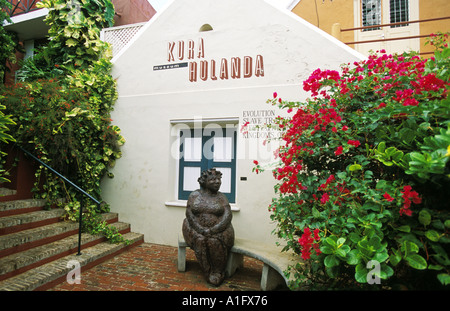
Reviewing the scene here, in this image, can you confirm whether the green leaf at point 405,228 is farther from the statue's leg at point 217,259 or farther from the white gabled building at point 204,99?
the white gabled building at point 204,99

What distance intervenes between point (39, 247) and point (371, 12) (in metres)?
9.07

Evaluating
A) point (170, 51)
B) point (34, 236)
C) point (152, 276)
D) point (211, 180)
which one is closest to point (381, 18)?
point (170, 51)

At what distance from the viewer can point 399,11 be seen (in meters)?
6.57

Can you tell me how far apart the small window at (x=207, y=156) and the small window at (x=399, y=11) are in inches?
212

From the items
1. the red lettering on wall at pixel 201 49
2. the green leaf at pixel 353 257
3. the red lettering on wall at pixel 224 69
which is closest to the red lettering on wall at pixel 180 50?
the red lettering on wall at pixel 201 49

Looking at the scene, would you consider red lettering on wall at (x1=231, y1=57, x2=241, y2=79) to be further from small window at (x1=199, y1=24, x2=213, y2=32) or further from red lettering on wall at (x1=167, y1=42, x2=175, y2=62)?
red lettering on wall at (x1=167, y1=42, x2=175, y2=62)

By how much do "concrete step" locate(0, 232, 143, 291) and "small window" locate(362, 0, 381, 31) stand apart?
8178mm

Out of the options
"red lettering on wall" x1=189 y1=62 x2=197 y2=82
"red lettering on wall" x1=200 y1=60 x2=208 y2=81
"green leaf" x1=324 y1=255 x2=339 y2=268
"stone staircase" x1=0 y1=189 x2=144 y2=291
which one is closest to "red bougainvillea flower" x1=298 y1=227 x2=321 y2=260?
"green leaf" x1=324 y1=255 x2=339 y2=268

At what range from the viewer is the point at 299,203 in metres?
2.52

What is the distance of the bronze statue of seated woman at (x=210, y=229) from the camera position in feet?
11.7

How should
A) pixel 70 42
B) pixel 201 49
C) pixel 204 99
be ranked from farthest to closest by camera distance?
pixel 70 42, pixel 201 49, pixel 204 99

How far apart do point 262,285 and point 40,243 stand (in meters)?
3.46

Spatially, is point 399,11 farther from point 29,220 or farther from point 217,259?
point 29,220
